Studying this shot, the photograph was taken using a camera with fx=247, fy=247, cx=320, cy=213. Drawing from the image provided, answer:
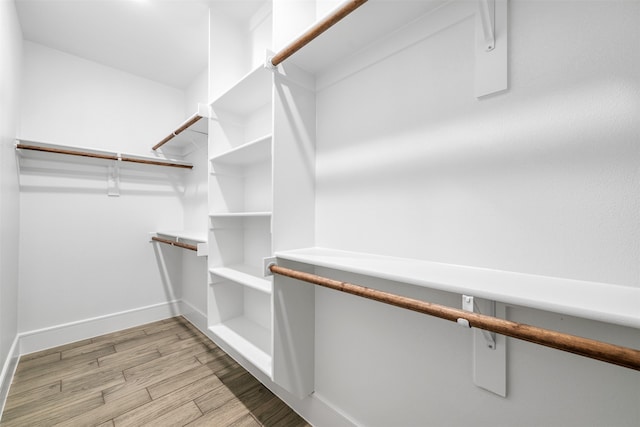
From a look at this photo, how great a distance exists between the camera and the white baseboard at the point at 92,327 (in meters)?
1.99

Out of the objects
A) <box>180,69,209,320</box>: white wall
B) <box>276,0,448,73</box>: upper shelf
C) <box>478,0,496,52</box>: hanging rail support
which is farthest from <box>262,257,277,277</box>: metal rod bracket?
<box>180,69,209,320</box>: white wall

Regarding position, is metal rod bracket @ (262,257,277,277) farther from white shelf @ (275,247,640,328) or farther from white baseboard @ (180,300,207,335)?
white baseboard @ (180,300,207,335)

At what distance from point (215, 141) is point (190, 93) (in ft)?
4.64

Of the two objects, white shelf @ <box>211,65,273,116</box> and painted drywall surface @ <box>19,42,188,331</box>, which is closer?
white shelf @ <box>211,65,273,116</box>

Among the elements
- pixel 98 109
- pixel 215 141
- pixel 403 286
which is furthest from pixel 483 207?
pixel 98 109

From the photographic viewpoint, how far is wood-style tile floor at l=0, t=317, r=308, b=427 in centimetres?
134

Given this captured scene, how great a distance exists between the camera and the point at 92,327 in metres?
2.23

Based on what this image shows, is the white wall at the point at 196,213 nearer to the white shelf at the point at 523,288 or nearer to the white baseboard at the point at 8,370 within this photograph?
the white baseboard at the point at 8,370

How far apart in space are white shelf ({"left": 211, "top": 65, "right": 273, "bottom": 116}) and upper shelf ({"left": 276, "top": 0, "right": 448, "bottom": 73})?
24 cm

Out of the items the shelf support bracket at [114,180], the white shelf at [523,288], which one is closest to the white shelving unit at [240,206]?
the white shelf at [523,288]

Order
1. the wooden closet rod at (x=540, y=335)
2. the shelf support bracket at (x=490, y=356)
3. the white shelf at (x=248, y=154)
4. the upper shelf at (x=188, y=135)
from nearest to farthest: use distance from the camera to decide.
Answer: the wooden closet rod at (x=540, y=335) → the shelf support bracket at (x=490, y=356) → the white shelf at (x=248, y=154) → the upper shelf at (x=188, y=135)

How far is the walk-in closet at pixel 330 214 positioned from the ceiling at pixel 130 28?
0.02 m

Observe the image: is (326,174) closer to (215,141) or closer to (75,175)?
(215,141)

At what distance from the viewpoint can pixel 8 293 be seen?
161cm
